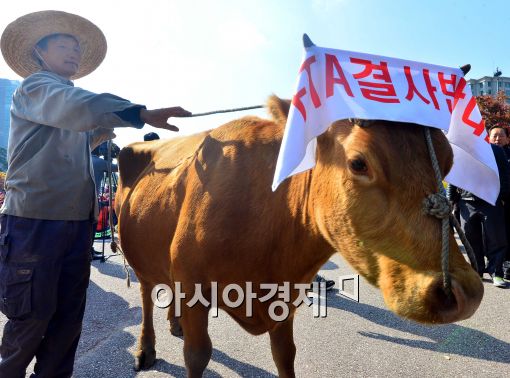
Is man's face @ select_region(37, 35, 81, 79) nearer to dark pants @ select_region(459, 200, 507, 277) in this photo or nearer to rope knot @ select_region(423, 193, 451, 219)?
rope knot @ select_region(423, 193, 451, 219)

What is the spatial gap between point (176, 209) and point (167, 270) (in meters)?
0.51

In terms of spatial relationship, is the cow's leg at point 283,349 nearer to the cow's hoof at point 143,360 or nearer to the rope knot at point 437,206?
the cow's hoof at point 143,360

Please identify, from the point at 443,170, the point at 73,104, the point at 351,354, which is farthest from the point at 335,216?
the point at 351,354

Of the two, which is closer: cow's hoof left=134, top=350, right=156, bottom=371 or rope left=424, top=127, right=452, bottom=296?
rope left=424, top=127, right=452, bottom=296

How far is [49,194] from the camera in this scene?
2.06 m

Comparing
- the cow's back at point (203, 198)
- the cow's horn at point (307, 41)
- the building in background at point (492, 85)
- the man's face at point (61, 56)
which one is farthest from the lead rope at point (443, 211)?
the building in background at point (492, 85)

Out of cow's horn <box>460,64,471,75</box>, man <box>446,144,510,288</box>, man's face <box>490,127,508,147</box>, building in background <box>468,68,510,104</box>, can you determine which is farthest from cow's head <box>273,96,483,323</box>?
building in background <box>468,68,510,104</box>

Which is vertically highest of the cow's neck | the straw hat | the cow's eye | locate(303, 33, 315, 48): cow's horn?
the straw hat

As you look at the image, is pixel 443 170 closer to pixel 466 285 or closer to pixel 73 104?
pixel 466 285

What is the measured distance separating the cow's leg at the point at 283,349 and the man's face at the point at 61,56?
2179 millimetres

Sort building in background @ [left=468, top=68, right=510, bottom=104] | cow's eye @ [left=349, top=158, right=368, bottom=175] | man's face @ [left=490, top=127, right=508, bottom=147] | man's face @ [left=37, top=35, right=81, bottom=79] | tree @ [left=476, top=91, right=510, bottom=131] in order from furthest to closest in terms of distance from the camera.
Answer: building in background @ [left=468, top=68, right=510, bottom=104] < tree @ [left=476, top=91, right=510, bottom=131] < man's face @ [left=490, top=127, right=508, bottom=147] < man's face @ [left=37, top=35, right=81, bottom=79] < cow's eye @ [left=349, top=158, right=368, bottom=175]

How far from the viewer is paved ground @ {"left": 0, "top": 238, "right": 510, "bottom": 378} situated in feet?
9.53

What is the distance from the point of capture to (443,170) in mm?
1559

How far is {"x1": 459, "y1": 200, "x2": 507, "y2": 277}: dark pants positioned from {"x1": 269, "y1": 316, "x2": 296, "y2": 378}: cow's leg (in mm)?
4242
